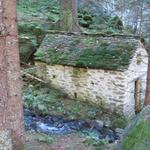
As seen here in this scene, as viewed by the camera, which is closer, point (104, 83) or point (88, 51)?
point (104, 83)

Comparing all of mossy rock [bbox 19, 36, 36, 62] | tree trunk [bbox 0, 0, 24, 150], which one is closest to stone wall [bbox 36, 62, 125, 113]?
mossy rock [bbox 19, 36, 36, 62]

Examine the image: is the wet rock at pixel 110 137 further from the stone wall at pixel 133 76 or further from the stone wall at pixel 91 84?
the stone wall at pixel 133 76

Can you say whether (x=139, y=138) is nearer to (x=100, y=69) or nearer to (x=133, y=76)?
(x=100, y=69)

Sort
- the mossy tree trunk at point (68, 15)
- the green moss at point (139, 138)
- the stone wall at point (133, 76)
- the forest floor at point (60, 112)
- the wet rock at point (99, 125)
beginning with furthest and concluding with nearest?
1. the mossy tree trunk at point (68, 15)
2. the stone wall at point (133, 76)
3. the wet rock at point (99, 125)
4. the forest floor at point (60, 112)
5. the green moss at point (139, 138)

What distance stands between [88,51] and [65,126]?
11.7 ft

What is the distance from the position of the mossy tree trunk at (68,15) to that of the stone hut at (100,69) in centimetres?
208

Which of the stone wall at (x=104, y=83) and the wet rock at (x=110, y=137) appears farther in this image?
the stone wall at (x=104, y=83)

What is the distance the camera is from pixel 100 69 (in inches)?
496

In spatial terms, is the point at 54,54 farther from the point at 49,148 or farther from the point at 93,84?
the point at 49,148

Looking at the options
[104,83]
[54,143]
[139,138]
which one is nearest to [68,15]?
[104,83]

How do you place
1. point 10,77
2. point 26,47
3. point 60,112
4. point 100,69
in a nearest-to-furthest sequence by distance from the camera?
1. point 10,77
2. point 60,112
3. point 100,69
4. point 26,47

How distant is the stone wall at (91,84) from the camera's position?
12.4 metres

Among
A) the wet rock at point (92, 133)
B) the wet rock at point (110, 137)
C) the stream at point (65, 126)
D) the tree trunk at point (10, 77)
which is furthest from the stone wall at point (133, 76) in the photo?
the tree trunk at point (10, 77)

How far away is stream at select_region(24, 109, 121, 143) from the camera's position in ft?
34.4
